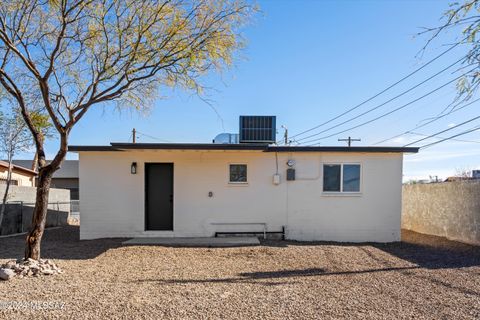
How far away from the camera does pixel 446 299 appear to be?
180 inches

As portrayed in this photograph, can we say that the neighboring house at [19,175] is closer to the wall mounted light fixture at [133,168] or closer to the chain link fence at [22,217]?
the chain link fence at [22,217]

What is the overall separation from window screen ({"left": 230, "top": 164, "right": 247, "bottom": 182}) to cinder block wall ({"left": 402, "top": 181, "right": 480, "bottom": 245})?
621cm

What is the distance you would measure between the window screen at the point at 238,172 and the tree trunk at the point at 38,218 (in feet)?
15.4

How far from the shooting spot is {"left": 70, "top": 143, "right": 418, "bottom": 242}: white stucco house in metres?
9.37

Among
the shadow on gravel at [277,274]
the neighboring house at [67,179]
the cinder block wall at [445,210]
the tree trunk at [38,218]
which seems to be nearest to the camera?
the shadow on gravel at [277,274]

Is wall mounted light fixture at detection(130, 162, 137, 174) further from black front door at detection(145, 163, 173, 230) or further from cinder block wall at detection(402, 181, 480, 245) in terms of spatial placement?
cinder block wall at detection(402, 181, 480, 245)

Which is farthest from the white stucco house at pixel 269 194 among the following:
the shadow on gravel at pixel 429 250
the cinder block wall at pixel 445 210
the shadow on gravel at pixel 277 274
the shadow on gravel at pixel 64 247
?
the shadow on gravel at pixel 277 274

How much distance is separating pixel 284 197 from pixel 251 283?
442 cm

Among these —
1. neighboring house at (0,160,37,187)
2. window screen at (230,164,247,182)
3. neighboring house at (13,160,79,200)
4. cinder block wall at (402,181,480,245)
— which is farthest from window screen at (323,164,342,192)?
neighboring house at (13,160,79,200)

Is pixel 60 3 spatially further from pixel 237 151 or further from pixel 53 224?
pixel 53 224

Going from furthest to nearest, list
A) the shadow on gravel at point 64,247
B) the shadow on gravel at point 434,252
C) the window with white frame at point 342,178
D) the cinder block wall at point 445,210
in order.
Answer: the window with white frame at point 342,178, the cinder block wall at point 445,210, the shadow on gravel at point 64,247, the shadow on gravel at point 434,252

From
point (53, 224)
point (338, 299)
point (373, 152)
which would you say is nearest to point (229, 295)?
point (338, 299)

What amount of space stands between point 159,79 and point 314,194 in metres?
5.13

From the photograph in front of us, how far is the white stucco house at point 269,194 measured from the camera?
9.37m
